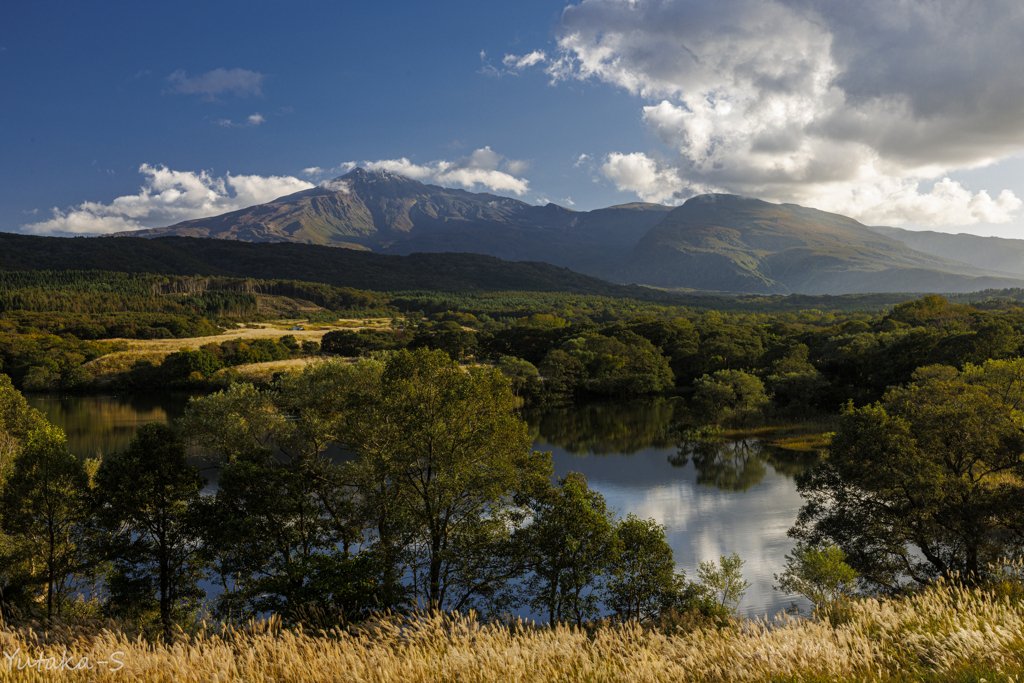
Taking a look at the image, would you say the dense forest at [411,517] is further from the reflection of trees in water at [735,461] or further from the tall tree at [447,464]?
the reflection of trees in water at [735,461]

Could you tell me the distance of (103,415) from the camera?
208 feet

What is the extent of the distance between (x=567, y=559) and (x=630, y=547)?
7.30 ft

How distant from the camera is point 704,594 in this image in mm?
18031

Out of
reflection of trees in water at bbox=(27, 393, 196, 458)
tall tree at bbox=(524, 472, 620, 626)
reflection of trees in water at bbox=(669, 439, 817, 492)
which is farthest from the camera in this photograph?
reflection of trees in water at bbox=(27, 393, 196, 458)

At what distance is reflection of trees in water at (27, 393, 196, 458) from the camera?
48094 mm

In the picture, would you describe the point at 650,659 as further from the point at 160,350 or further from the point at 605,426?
the point at 160,350

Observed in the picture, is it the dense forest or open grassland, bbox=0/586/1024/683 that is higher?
open grassland, bbox=0/586/1024/683

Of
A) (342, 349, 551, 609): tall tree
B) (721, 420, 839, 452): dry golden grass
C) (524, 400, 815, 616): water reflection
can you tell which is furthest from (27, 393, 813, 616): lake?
(342, 349, 551, 609): tall tree

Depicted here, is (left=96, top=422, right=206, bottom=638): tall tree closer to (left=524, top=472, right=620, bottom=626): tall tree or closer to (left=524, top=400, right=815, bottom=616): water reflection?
(left=524, top=472, right=620, bottom=626): tall tree

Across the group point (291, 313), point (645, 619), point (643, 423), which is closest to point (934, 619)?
point (645, 619)

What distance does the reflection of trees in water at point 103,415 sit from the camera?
48.1 metres

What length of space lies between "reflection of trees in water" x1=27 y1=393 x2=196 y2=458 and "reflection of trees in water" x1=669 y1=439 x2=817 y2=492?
43.2m

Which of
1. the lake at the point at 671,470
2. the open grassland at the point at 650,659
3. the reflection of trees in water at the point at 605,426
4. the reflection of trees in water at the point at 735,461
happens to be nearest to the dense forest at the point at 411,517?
the lake at the point at 671,470

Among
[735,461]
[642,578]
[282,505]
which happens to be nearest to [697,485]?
[735,461]
